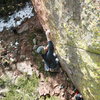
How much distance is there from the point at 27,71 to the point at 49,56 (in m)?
1.75

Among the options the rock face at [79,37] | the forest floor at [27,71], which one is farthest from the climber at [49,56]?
the forest floor at [27,71]

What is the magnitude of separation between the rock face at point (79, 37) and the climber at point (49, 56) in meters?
0.35

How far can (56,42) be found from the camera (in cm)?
802

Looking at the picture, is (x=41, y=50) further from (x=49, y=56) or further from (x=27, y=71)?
(x=27, y=71)

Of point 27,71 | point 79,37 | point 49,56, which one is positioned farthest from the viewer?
point 27,71

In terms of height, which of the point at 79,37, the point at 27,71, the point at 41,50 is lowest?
the point at 27,71

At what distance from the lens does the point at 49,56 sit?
8.33 meters

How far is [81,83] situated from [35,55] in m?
3.09

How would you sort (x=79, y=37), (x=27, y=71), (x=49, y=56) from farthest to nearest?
(x=27, y=71)
(x=49, y=56)
(x=79, y=37)

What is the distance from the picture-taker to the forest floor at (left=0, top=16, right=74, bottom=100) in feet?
29.8

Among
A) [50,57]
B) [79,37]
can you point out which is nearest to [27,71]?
[50,57]

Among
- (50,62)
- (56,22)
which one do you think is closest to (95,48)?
(56,22)

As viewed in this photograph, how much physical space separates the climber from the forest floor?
1.91ft

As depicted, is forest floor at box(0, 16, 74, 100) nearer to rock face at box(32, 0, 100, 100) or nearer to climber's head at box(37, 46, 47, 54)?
rock face at box(32, 0, 100, 100)
